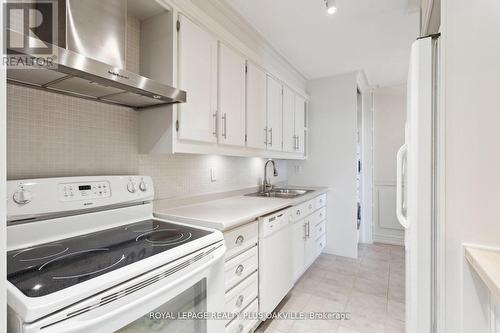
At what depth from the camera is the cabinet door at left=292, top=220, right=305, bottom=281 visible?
2.23m

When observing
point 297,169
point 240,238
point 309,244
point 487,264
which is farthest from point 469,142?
point 297,169

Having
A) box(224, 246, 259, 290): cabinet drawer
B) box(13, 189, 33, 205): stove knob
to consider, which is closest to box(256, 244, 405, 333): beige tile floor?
box(224, 246, 259, 290): cabinet drawer

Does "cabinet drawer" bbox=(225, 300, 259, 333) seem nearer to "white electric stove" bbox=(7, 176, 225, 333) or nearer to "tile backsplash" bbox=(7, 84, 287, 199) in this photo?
"white electric stove" bbox=(7, 176, 225, 333)

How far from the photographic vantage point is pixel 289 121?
9.46ft

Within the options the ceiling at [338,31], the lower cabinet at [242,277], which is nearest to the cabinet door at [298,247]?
the lower cabinet at [242,277]

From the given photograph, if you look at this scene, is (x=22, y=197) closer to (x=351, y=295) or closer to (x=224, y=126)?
(x=224, y=126)

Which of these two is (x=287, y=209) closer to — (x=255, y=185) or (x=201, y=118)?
(x=255, y=185)

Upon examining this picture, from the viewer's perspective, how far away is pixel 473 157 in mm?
892

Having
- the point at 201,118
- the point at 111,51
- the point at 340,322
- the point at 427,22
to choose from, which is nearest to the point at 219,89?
the point at 201,118

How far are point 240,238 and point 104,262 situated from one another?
2.57ft

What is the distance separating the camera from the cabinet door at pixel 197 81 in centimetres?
145

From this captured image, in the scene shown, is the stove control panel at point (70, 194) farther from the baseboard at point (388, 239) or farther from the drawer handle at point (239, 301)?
the baseboard at point (388, 239)

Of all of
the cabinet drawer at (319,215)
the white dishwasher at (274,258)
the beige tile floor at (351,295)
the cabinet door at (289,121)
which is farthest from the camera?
the cabinet drawer at (319,215)

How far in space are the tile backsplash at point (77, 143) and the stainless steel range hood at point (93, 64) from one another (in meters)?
0.08
